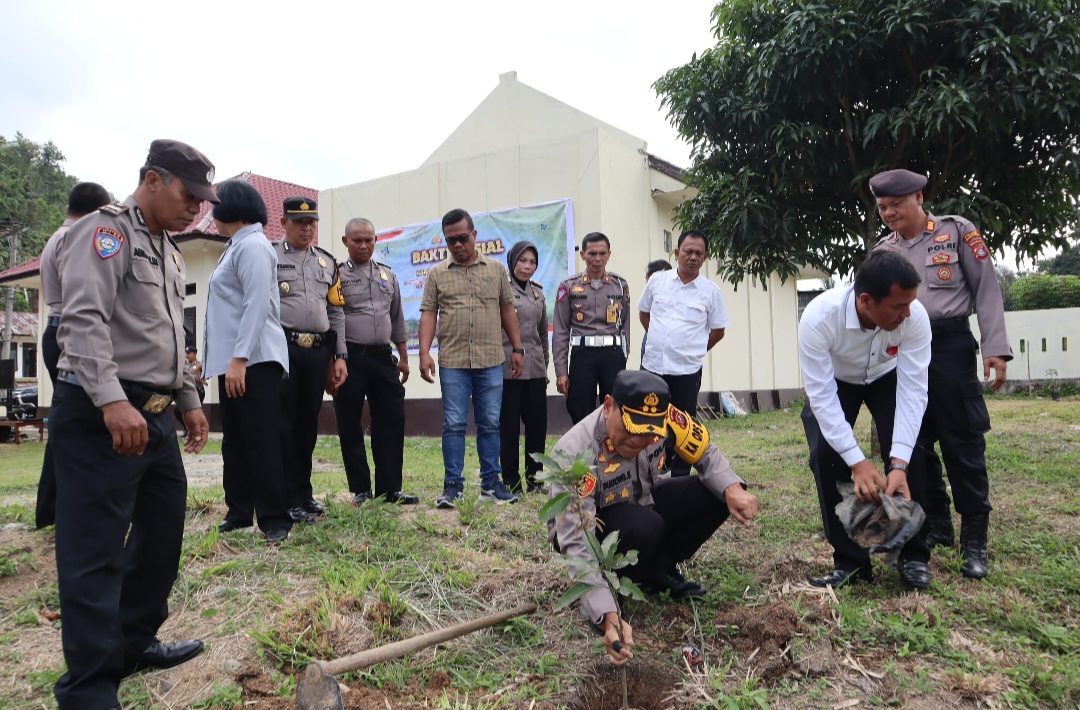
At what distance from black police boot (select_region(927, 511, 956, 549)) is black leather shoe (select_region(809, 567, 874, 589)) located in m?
0.69

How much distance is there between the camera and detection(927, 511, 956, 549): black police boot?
3.89 m

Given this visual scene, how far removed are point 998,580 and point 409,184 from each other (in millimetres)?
10625

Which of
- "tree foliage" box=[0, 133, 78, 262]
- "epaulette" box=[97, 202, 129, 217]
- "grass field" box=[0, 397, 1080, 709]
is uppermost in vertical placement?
"tree foliage" box=[0, 133, 78, 262]

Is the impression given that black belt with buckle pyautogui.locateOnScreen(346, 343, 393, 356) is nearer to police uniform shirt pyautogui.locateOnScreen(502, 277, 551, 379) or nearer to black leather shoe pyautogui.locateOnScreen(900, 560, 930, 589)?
police uniform shirt pyautogui.locateOnScreen(502, 277, 551, 379)

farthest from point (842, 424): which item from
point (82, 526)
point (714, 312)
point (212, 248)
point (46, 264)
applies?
point (212, 248)

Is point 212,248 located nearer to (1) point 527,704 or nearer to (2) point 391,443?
(2) point 391,443

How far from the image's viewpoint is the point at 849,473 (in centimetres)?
344

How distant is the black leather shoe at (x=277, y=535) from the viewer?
378cm

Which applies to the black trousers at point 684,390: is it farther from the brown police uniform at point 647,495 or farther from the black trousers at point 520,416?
the brown police uniform at point 647,495

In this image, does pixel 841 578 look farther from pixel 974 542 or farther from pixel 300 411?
pixel 300 411

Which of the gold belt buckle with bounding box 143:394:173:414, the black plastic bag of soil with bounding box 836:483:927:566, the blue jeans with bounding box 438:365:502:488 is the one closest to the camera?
the gold belt buckle with bounding box 143:394:173:414

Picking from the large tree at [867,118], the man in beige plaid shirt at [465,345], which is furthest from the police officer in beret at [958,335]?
the man in beige plaid shirt at [465,345]

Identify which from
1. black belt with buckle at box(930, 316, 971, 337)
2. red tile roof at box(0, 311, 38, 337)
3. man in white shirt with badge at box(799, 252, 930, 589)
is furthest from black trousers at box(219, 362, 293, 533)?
red tile roof at box(0, 311, 38, 337)

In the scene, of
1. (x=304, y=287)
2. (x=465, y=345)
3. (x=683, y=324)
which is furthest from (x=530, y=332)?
(x=304, y=287)
